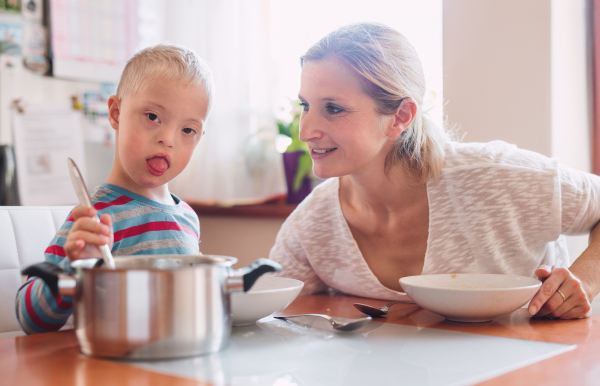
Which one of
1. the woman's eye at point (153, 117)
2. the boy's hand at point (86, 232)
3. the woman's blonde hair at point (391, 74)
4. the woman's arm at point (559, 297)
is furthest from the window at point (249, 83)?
the boy's hand at point (86, 232)

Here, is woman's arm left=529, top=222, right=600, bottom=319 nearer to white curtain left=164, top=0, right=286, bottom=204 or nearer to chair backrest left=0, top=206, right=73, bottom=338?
chair backrest left=0, top=206, right=73, bottom=338

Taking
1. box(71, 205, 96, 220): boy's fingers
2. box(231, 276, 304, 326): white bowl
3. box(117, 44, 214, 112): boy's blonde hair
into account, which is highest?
box(117, 44, 214, 112): boy's blonde hair

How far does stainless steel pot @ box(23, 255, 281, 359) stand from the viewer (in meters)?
0.57

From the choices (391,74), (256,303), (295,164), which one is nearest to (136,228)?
(256,303)

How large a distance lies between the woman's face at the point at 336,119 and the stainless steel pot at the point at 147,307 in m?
0.71

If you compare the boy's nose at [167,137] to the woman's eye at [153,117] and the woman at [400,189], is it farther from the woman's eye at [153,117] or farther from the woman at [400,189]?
the woman at [400,189]

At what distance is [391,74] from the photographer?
1333 mm

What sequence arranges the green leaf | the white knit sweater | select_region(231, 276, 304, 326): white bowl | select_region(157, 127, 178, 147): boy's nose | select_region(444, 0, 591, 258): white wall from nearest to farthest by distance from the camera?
select_region(231, 276, 304, 326): white bowl → select_region(157, 127, 178, 147): boy's nose → the white knit sweater → select_region(444, 0, 591, 258): white wall → the green leaf

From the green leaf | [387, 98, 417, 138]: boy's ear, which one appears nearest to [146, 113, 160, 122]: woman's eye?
[387, 98, 417, 138]: boy's ear

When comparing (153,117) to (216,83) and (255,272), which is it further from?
(216,83)

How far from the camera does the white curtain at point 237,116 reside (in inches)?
98.3

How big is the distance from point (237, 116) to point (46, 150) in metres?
0.91

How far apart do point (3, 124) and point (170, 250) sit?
1.87 metres

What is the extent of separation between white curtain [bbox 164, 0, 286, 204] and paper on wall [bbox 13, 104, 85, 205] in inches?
22.2
